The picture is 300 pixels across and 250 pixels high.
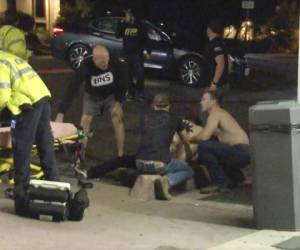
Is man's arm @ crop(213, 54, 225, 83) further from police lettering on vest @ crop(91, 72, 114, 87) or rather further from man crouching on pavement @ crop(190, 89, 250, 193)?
police lettering on vest @ crop(91, 72, 114, 87)

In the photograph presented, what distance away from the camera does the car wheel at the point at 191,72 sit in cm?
1900

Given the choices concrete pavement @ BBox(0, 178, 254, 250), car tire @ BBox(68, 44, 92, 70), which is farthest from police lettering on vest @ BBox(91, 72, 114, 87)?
car tire @ BBox(68, 44, 92, 70)

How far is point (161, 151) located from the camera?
9.30m

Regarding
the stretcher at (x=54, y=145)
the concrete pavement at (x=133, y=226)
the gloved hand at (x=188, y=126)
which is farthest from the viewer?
the gloved hand at (x=188, y=126)

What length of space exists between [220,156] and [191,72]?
31.4 feet

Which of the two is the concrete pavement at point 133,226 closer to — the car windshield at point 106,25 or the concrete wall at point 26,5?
the car windshield at point 106,25

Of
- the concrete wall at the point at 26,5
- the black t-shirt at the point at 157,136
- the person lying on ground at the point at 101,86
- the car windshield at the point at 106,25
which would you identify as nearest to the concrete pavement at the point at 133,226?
the black t-shirt at the point at 157,136

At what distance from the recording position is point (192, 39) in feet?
66.4

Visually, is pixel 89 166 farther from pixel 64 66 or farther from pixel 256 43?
pixel 256 43

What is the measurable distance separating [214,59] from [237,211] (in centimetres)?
281

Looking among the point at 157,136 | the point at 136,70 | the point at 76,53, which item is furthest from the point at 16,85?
the point at 76,53

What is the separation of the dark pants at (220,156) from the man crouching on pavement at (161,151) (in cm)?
26

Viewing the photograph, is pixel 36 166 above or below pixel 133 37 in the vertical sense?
below

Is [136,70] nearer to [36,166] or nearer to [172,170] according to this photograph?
[172,170]
